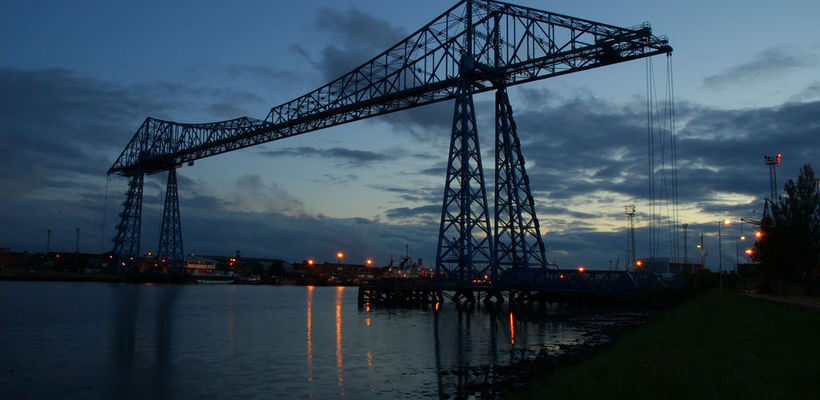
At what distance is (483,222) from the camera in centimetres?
4891

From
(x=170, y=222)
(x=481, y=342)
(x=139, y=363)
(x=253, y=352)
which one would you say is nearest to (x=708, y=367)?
(x=481, y=342)

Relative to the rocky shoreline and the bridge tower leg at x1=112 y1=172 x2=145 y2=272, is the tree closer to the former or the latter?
the rocky shoreline

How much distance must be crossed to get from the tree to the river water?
69.6 feet

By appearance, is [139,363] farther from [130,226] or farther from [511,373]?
[130,226]

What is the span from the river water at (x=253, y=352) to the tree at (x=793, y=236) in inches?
835

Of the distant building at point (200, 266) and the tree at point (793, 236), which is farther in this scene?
the distant building at point (200, 266)

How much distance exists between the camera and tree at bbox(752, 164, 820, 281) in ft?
155

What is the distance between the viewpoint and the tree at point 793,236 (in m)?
47.3

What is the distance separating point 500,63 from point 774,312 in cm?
3084

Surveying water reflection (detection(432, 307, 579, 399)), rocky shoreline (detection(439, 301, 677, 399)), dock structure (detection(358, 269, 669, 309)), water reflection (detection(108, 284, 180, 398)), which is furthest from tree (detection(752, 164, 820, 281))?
water reflection (detection(108, 284, 180, 398))

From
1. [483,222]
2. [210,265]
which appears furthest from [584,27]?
[210,265]

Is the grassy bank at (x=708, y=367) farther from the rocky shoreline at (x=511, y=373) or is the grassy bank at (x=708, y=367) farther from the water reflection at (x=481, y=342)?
the water reflection at (x=481, y=342)

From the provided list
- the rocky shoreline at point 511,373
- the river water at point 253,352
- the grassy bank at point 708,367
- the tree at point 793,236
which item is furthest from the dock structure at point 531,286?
the grassy bank at point 708,367

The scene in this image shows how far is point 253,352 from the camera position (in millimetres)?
27266
